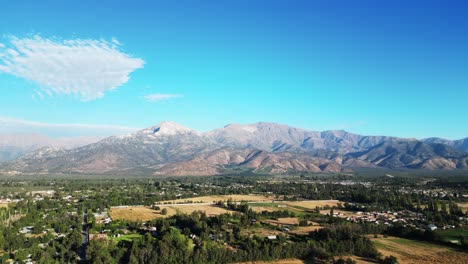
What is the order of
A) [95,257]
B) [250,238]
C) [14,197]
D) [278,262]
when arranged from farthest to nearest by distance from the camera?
[14,197]
[250,238]
[278,262]
[95,257]

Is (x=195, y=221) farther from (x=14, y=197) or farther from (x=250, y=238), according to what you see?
(x=14, y=197)

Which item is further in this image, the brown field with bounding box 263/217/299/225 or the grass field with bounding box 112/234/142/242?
the brown field with bounding box 263/217/299/225

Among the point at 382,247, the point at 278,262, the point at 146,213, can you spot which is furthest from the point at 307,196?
the point at 278,262

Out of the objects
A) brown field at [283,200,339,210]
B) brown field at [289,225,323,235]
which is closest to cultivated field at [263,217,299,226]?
brown field at [289,225,323,235]

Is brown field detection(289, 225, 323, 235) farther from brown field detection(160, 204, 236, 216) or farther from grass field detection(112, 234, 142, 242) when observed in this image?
grass field detection(112, 234, 142, 242)

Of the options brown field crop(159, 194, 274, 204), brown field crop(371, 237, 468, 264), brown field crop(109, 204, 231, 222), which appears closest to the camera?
brown field crop(371, 237, 468, 264)

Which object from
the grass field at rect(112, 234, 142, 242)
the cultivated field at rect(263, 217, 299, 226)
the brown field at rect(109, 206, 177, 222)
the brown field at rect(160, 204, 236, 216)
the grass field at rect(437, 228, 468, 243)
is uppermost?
the brown field at rect(160, 204, 236, 216)

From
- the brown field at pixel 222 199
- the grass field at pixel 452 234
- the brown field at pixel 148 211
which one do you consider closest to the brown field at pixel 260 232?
the brown field at pixel 148 211

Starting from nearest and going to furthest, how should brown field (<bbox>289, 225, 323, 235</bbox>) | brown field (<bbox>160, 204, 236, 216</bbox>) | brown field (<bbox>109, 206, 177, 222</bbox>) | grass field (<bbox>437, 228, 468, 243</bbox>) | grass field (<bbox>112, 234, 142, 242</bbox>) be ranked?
1. grass field (<bbox>112, 234, 142, 242</bbox>)
2. grass field (<bbox>437, 228, 468, 243</bbox>)
3. brown field (<bbox>289, 225, 323, 235</bbox>)
4. brown field (<bbox>109, 206, 177, 222</bbox>)
5. brown field (<bbox>160, 204, 236, 216</bbox>)
